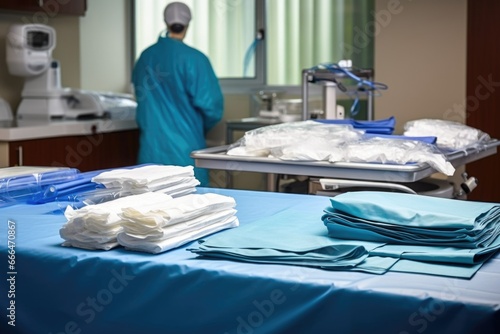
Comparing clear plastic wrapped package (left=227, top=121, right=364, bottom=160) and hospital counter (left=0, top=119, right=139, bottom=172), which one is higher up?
clear plastic wrapped package (left=227, top=121, right=364, bottom=160)

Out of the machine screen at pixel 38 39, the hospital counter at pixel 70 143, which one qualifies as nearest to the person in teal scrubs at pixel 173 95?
the hospital counter at pixel 70 143

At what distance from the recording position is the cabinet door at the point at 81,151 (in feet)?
12.5

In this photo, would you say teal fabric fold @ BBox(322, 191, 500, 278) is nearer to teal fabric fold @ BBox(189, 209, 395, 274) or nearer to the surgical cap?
teal fabric fold @ BBox(189, 209, 395, 274)

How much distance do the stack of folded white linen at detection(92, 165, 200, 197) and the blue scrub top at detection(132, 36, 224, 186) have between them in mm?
2136

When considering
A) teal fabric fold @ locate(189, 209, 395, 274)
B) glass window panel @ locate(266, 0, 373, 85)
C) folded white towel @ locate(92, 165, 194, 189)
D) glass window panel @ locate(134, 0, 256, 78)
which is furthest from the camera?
glass window panel @ locate(134, 0, 256, 78)

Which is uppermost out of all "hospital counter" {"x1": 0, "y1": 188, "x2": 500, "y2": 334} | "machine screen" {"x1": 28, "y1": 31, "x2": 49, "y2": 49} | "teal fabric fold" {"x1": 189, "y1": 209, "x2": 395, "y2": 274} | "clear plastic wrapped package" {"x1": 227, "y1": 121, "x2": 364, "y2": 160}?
"machine screen" {"x1": 28, "y1": 31, "x2": 49, "y2": 49}

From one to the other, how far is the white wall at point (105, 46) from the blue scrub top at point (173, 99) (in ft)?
2.63

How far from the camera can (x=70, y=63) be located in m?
4.96

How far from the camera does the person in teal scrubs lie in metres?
4.22

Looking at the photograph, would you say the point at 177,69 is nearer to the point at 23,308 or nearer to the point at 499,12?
the point at 499,12

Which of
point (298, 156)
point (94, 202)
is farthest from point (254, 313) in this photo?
point (298, 156)

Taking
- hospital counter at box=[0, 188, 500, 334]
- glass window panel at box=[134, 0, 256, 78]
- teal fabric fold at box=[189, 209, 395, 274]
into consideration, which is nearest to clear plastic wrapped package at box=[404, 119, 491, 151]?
teal fabric fold at box=[189, 209, 395, 274]

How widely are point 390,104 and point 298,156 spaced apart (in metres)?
1.66

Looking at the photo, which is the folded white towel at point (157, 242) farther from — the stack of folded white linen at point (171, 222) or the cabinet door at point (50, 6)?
the cabinet door at point (50, 6)
